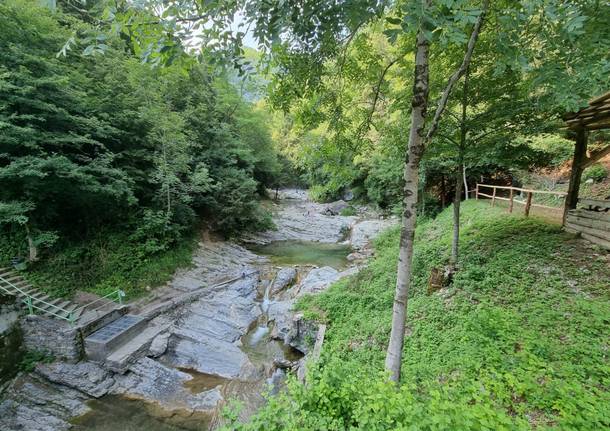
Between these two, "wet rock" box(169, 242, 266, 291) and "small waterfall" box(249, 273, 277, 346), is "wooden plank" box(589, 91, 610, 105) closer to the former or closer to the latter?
"small waterfall" box(249, 273, 277, 346)

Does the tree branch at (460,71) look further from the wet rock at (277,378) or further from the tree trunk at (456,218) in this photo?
the wet rock at (277,378)

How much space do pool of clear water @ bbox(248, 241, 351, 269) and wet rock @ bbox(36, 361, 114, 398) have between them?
27.5ft

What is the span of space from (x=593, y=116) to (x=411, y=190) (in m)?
5.36

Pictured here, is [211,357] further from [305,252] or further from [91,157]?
[305,252]

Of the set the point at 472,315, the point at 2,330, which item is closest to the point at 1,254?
the point at 2,330

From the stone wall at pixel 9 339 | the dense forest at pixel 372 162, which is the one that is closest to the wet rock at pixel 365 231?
the dense forest at pixel 372 162

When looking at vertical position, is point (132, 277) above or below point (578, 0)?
below

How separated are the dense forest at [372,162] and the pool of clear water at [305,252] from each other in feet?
9.24

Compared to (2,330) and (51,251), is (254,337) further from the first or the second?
(51,251)

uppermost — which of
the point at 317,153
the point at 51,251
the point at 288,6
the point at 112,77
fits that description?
the point at 112,77

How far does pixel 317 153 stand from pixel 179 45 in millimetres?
2349

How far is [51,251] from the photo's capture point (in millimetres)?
9023

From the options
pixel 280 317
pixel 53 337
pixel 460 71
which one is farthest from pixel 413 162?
pixel 53 337

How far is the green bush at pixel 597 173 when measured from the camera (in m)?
12.2
